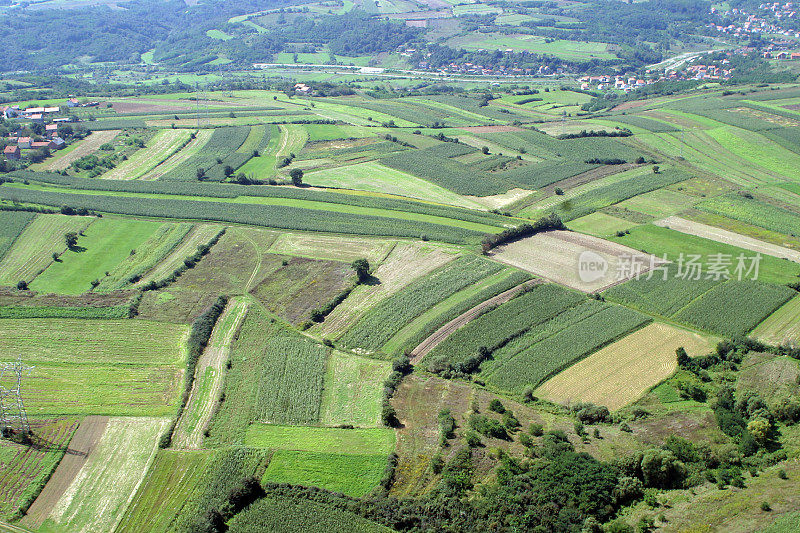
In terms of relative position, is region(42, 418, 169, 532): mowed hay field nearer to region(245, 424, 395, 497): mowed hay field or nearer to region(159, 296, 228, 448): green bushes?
region(159, 296, 228, 448): green bushes

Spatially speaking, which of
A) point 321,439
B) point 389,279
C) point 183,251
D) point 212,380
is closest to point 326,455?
point 321,439

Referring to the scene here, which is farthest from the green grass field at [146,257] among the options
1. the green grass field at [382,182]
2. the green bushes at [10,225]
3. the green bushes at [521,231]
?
the green bushes at [521,231]

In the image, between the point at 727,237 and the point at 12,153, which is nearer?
the point at 727,237

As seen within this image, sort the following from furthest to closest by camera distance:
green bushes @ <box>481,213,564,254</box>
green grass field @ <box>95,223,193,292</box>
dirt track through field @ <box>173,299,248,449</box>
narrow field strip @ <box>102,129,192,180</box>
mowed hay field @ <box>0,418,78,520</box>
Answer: narrow field strip @ <box>102,129,192,180</box>
green bushes @ <box>481,213,564,254</box>
green grass field @ <box>95,223,193,292</box>
dirt track through field @ <box>173,299,248,449</box>
mowed hay field @ <box>0,418,78,520</box>

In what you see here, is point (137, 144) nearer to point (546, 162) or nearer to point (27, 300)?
point (27, 300)

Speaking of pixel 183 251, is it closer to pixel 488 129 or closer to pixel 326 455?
pixel 326 455

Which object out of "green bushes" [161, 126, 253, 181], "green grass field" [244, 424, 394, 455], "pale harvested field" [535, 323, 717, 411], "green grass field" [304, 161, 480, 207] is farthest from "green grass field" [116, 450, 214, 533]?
"green bushes" [161, 126, 253, 181]
